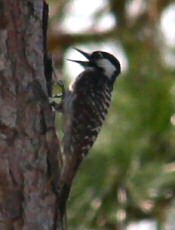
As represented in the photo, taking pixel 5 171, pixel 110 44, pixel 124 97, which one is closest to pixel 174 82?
pixel 124 97

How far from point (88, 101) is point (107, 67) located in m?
0.44

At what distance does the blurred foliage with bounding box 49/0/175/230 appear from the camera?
7383mm

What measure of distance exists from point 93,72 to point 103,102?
43 cm

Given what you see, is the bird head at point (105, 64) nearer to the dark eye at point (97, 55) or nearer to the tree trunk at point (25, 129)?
the dark eye at point (97, 55)

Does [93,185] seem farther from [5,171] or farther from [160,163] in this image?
[5,171]

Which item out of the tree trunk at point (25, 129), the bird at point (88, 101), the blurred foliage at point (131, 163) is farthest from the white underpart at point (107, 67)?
the tree trunk at point (25, 129)

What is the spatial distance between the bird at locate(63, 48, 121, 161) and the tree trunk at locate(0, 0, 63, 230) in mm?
681

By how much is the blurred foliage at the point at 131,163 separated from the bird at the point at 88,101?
350 millimetres

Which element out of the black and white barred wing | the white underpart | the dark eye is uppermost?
the dark eye

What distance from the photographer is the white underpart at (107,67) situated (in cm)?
722

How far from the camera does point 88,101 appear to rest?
6.87 m

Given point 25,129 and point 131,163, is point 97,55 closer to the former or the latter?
point 131,163

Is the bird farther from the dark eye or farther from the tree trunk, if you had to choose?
the tree trunk

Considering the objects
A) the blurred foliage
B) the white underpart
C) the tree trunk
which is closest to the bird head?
the white underpart
